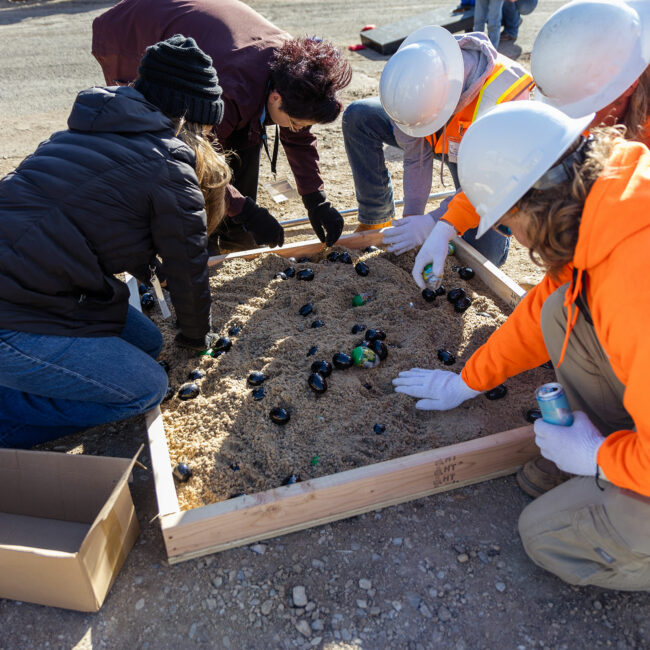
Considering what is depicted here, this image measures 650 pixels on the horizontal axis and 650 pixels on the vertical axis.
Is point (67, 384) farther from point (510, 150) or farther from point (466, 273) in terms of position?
point (466, 273)

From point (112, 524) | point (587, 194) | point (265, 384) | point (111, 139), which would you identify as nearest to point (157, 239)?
point (111, 139)

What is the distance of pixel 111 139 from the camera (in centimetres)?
229

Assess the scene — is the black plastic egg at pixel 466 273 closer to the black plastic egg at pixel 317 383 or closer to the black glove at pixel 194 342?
the black plastic egg at pixel 317 383

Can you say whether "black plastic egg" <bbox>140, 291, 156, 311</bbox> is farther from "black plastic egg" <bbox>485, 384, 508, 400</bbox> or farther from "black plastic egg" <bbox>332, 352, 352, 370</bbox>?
"black plastic egg" <bbox>485, 384, 508, 400</bbox>

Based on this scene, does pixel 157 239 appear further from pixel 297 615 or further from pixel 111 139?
pixel 297 615

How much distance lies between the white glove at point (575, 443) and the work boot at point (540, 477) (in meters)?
0.32

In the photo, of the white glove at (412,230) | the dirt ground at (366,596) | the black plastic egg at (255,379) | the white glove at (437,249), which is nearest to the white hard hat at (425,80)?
the white glove at (437,249)

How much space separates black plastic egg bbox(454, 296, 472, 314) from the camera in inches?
132

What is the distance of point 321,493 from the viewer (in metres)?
2.29

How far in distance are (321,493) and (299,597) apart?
375 millimetres

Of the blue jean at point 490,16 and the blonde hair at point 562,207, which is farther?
the blue jean at point 490,16

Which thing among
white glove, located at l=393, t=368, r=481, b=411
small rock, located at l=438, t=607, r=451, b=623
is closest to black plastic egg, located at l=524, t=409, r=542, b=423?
white glove, located at l=393, t=368, r=481, b=411

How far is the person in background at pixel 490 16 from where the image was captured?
8374mm

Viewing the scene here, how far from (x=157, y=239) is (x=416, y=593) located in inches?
68.5
